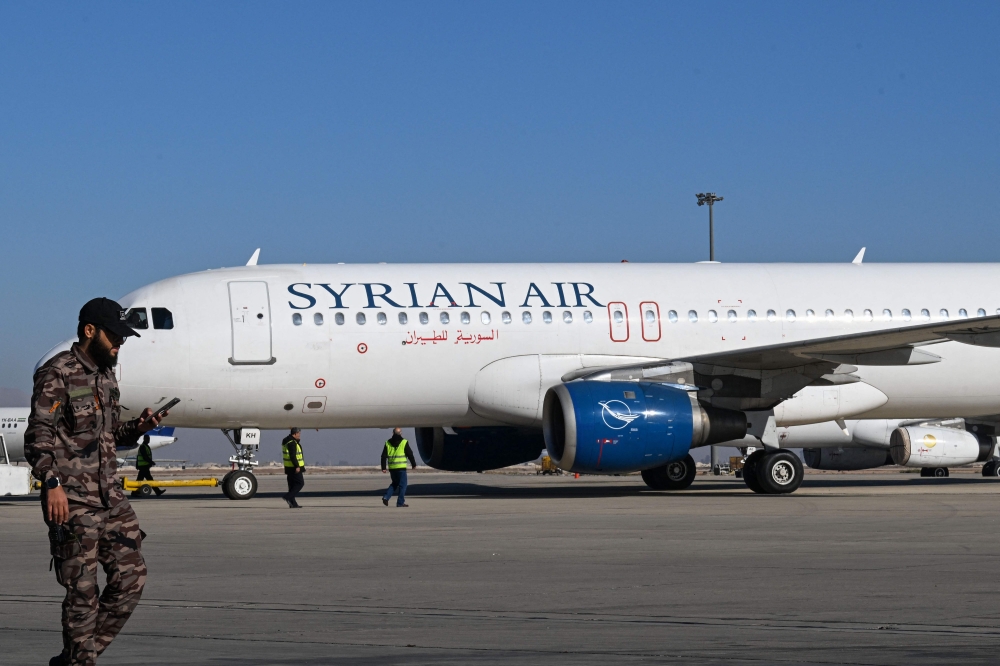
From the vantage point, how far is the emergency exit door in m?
20.4

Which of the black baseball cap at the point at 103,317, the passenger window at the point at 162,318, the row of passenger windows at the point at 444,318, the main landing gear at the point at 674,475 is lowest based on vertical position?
the main landing gear at the point at 674,475

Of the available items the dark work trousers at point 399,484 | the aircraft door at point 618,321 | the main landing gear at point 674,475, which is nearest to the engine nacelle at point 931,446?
the main landing gear at point 674,475

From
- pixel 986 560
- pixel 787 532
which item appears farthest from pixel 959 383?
pixel 986 560

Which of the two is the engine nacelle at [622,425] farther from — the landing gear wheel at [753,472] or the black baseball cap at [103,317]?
the black baseball cap at [103,317]

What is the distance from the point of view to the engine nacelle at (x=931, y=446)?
3522 cm

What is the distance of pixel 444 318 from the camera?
834 inches

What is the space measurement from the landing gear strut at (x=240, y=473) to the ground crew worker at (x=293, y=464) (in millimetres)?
804

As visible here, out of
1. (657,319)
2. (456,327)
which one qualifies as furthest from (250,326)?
(657,319)

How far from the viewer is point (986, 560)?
10297 millimetres

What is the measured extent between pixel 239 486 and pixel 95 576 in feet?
53.1

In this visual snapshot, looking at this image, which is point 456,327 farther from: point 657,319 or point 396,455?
point 657,319

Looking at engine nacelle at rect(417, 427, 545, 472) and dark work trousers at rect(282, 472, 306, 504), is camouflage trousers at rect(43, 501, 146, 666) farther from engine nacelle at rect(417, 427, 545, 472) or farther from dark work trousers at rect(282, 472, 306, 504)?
engine nacelle at rect(417, 427, 545, 472)

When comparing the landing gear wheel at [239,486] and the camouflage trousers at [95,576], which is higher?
the camouflage trousers at [95,576]

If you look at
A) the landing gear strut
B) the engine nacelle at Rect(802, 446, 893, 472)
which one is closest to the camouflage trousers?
the landing gear strut
